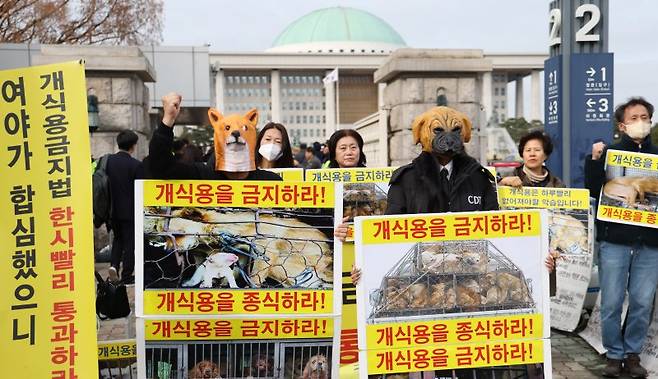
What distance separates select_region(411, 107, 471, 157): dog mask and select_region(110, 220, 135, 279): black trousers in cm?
466

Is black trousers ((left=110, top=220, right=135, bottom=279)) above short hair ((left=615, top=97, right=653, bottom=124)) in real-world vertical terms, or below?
below

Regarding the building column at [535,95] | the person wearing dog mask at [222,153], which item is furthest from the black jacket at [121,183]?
the building column at [535,95]

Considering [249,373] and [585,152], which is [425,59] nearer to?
[585,152]

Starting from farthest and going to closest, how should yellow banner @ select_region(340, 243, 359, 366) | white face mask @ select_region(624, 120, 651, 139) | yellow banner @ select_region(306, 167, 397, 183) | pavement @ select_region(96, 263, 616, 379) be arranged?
1. pavement @ select_region(96, 263, 616, 379)
2. yellow banner @ select_region(306, 167, 397, 183)
3. white face mask @ select_region(624, 120, 651, 139)
4. yellow banner @ select_region(340, 243, 359, 366)

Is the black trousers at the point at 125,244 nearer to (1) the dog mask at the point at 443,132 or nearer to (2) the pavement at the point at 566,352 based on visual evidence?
A: (2) the pavement at the point at 566,352

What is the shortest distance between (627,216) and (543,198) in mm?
835

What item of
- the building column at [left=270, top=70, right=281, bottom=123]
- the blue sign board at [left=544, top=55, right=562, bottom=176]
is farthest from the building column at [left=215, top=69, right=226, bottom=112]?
the blue sign board at [left=544, top=55, right=562, bottom=176]

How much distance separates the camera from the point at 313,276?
379cm

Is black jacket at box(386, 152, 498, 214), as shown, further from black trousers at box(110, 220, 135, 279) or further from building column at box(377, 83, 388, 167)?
building column at box(377, 83, 388, 167)

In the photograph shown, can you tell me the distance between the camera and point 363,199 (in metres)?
5.14

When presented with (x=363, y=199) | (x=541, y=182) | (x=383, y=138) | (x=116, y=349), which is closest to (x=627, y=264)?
(x=541, y=182)

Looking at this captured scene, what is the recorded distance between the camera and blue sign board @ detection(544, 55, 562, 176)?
9672 millimetres

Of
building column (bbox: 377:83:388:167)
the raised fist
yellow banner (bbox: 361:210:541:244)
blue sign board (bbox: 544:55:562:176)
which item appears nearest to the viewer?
yellow banner (bbox: 361:210:541:244)

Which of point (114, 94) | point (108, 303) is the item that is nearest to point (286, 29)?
point (114, 94)
